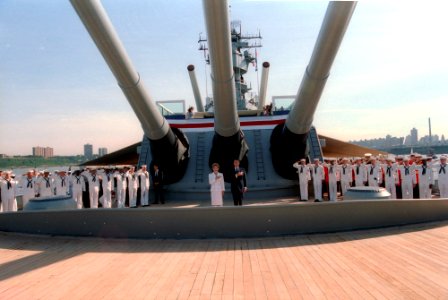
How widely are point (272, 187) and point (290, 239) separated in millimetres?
3136

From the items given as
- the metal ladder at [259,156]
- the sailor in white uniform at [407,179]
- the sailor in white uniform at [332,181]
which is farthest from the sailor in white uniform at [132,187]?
the sailor in white uniform at [407,179]

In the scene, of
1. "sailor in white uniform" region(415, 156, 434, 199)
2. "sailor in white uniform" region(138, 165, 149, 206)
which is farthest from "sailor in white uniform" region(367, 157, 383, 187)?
"sailor in white uniform" region(138, 165, 149, 206)

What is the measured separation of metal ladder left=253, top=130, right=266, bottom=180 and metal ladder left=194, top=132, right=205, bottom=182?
1107 mm

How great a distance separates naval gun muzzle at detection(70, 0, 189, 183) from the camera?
441cm

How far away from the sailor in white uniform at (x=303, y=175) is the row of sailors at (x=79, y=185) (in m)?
2.97

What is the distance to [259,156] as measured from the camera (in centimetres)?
817

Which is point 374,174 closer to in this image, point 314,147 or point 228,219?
point 314,147

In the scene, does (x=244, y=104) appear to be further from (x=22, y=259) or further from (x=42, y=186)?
(x=22, y=259)

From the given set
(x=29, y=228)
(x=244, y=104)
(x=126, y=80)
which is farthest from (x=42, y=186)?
(x=244, y=104)

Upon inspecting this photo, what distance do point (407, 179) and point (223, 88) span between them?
14.8 ft

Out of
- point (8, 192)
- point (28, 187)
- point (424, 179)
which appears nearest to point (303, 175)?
point (424, 179)

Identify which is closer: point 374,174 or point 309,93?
point 309,93

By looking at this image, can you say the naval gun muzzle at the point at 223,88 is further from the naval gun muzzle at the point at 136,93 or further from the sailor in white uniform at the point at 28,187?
the sailor in white uniform at the point at 28,187

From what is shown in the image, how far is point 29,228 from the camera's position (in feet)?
16.3
